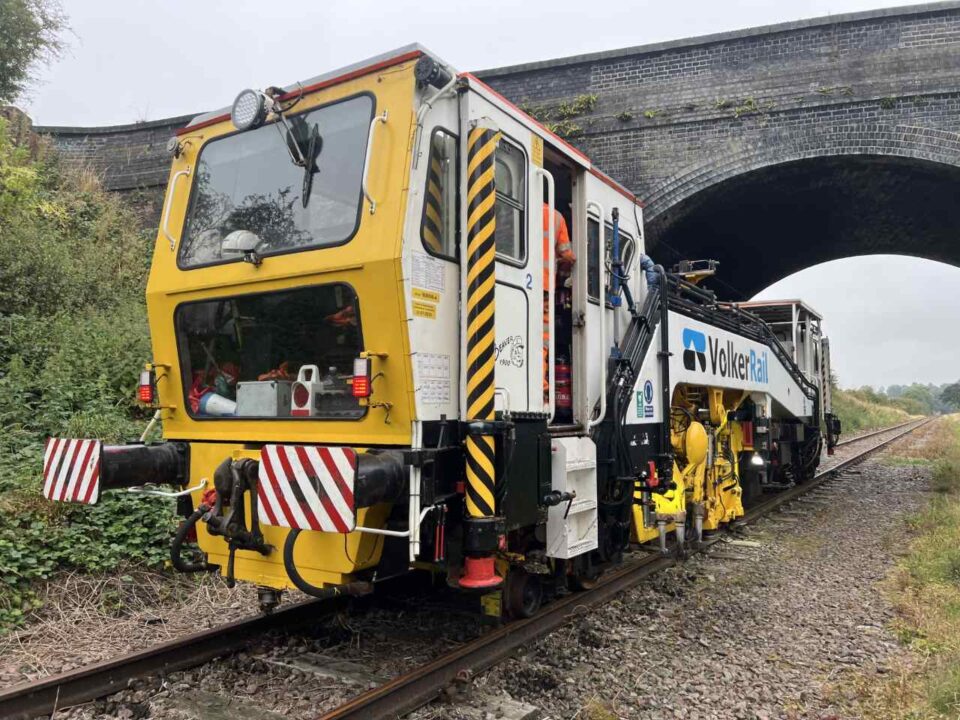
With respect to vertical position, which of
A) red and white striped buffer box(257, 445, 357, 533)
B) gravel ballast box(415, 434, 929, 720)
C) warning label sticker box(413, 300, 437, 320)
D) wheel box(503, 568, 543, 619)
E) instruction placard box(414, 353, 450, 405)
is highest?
warning label sticker box(413, 300, 437, 320)

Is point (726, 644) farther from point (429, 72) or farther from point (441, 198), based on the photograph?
point (429, 72)

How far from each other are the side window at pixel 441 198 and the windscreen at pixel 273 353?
551mm

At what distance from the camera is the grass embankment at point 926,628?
12.9ft

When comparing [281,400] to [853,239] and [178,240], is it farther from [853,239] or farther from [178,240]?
[853,239]

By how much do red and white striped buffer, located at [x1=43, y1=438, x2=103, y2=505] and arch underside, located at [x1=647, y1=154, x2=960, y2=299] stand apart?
11.5 m

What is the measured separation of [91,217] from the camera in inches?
573

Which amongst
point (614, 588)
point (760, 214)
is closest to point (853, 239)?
point (760, 214)

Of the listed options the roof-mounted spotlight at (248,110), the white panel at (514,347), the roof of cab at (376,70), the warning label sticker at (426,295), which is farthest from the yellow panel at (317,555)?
the roof of cab at (376,70)

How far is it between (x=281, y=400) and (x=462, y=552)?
138cm

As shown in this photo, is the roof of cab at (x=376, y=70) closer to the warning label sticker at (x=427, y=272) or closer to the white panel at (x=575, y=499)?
the warning label sticker at (x=427, y=272)

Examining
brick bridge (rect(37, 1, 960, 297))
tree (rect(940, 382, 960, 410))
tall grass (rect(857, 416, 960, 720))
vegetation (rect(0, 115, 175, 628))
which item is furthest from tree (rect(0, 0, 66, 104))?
tree (rect(940, 382, 960, 410))

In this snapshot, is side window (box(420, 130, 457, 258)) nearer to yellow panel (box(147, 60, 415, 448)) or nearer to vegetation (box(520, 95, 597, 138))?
yellow panel (box(147, 60, 415, 448))

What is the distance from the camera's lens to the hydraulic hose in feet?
13.4

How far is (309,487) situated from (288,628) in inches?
69.4
